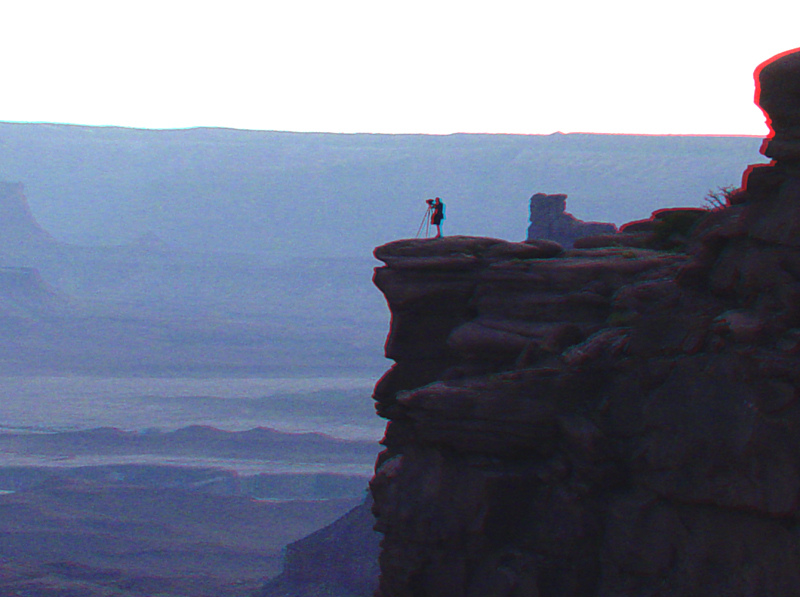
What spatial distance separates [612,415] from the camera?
45.0 ft

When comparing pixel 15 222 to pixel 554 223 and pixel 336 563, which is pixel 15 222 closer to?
pixel 336 563

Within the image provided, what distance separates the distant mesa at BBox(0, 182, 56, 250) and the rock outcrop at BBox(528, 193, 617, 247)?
166m

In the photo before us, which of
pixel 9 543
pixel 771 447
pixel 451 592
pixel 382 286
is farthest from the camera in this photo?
pixel 9 543

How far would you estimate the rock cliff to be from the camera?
1208cm

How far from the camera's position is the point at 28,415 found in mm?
95875

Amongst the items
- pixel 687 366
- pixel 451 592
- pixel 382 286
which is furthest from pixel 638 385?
pixel 382 286

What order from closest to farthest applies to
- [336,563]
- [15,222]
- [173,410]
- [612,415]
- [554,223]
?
[612,415], [336,563], [554,223], [173,410], [15,222]

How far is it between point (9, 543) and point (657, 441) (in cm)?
4956

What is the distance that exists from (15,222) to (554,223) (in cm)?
17391

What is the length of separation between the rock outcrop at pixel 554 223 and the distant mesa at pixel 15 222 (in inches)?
6547

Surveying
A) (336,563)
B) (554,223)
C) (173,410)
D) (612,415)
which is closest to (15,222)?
(173,410)

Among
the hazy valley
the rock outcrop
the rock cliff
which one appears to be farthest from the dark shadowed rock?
the rock cliff

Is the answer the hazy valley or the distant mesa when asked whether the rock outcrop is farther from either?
the distant mesa

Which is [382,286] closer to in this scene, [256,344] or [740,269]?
[740,269]
